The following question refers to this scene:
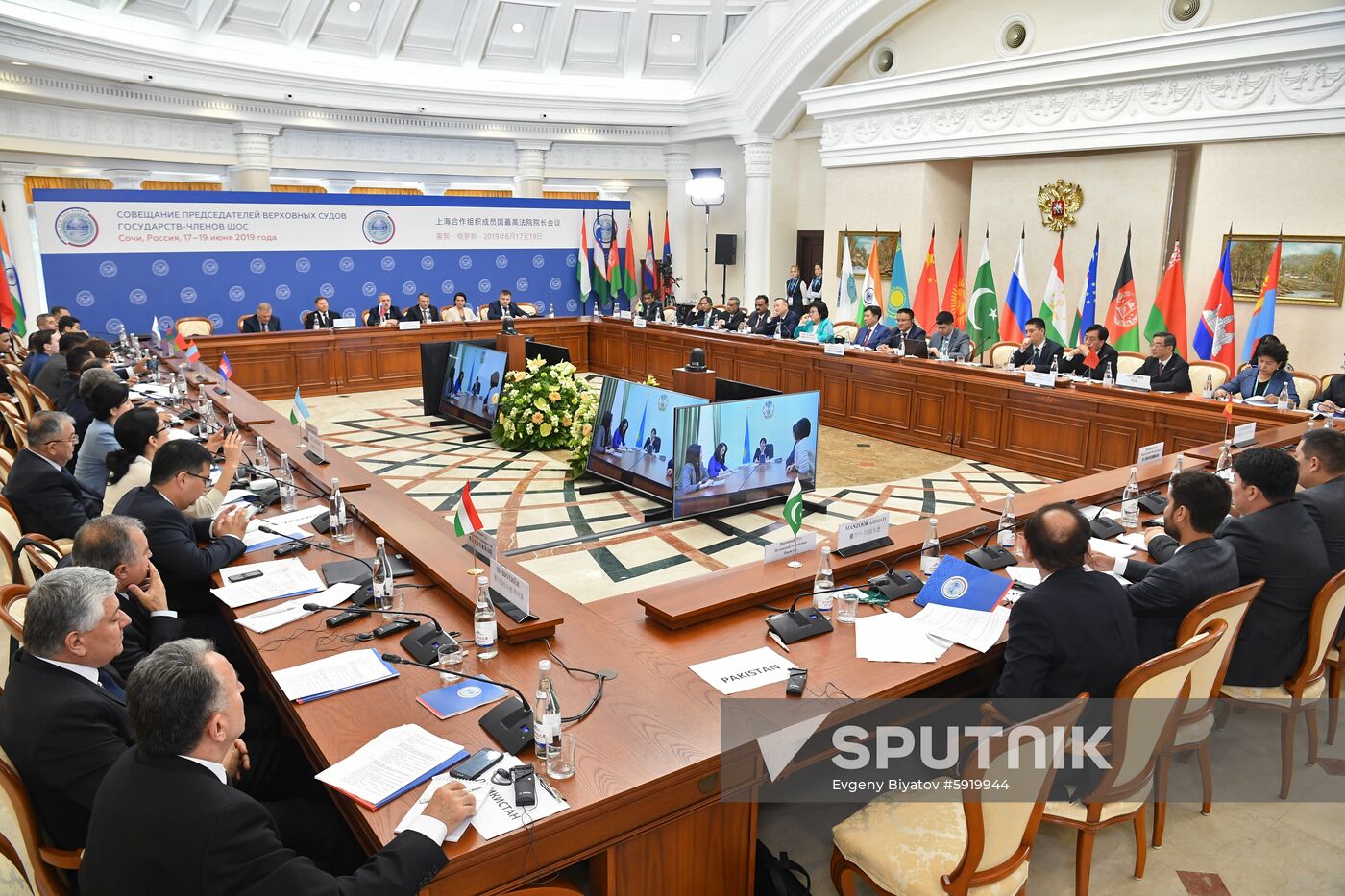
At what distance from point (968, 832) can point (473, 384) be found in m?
6.77

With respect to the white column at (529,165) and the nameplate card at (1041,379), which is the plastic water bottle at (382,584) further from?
the white column at (529,165)

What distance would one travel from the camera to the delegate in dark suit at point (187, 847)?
1481 mm

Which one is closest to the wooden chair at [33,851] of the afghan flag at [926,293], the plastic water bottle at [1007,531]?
the plastic water bottle at [1007,531]

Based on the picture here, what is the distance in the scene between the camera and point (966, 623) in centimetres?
275

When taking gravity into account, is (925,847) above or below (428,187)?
below

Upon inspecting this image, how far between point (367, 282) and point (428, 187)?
5036mm

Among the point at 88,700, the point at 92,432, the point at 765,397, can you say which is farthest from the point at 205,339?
the point at 88,700

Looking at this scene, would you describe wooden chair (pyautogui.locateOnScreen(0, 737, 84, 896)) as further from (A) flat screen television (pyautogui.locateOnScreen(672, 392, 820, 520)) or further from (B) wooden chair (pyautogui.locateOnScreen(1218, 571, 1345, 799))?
(A) flat screen television (pyautogui.locateOnScreen(672, 392, 820, 520))

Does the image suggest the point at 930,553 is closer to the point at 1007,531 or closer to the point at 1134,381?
the point at 1007,531

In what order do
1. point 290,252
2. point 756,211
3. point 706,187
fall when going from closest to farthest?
point 290,252, point 706,187, point 756,211

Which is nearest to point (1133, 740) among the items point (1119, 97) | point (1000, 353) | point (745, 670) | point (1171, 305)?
point (745, 670)

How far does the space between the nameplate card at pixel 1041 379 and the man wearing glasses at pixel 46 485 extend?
20.9 ft

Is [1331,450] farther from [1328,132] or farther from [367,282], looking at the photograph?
[367,282]

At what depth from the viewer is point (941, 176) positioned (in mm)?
11562
